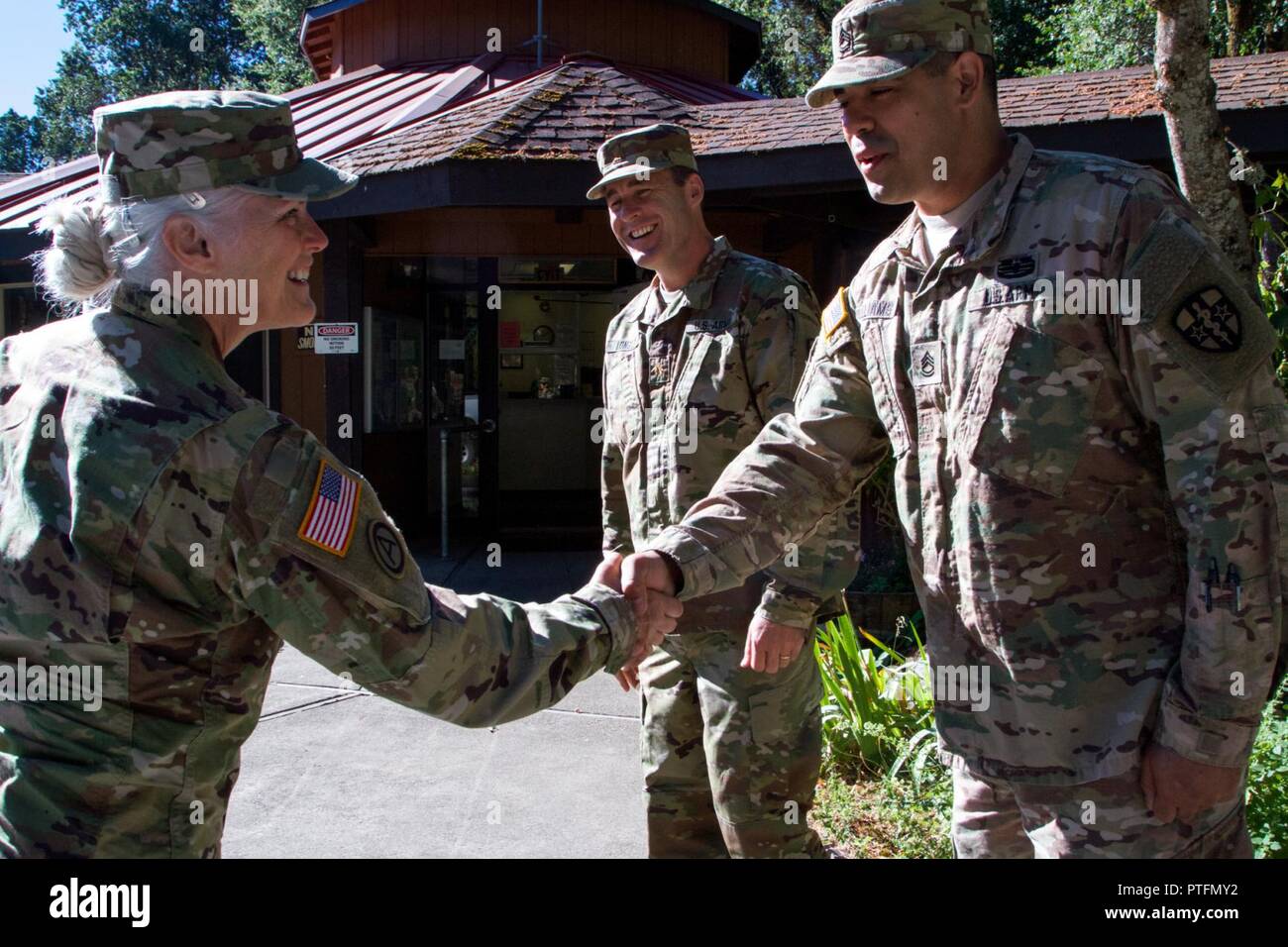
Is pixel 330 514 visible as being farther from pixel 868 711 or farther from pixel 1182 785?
pixel 868 711

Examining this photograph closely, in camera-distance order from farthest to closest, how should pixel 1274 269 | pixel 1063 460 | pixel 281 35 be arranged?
1. pixel 281 35
2. pixel 1274 269
3. pixel 1063 460

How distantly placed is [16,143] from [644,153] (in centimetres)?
5931

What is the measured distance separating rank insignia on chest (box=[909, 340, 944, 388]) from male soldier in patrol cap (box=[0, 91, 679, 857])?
3.36ft

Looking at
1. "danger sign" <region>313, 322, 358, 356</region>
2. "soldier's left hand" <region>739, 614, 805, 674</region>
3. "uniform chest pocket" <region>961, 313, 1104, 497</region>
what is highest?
"danger sign" <region>313, 322, 358, 356</region>

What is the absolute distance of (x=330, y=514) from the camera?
71.4 inches

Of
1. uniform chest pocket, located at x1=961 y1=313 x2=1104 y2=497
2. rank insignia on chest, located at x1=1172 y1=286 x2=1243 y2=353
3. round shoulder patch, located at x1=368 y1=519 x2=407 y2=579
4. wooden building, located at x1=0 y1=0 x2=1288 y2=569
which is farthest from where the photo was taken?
wooden building, located at x1=0 y1=0 x2=1288 y2=569

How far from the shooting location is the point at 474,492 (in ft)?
34.9

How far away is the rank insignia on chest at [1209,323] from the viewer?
196 centimetres

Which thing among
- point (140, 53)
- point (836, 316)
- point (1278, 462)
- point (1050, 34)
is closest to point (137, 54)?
point (140, 53)

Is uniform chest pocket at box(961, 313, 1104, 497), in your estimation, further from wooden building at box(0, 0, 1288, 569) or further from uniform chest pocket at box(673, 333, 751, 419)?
wooden building at box(0, 0, 1288, 569)

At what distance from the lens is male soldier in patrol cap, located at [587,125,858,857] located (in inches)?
126

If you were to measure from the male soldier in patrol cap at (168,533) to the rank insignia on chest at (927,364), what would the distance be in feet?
3.36

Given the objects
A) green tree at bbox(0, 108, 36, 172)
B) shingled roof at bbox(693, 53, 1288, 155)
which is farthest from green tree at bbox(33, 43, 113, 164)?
shingled roof at bbox(693, 53, 1288, 155)

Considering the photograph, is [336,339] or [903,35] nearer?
[903,35]
